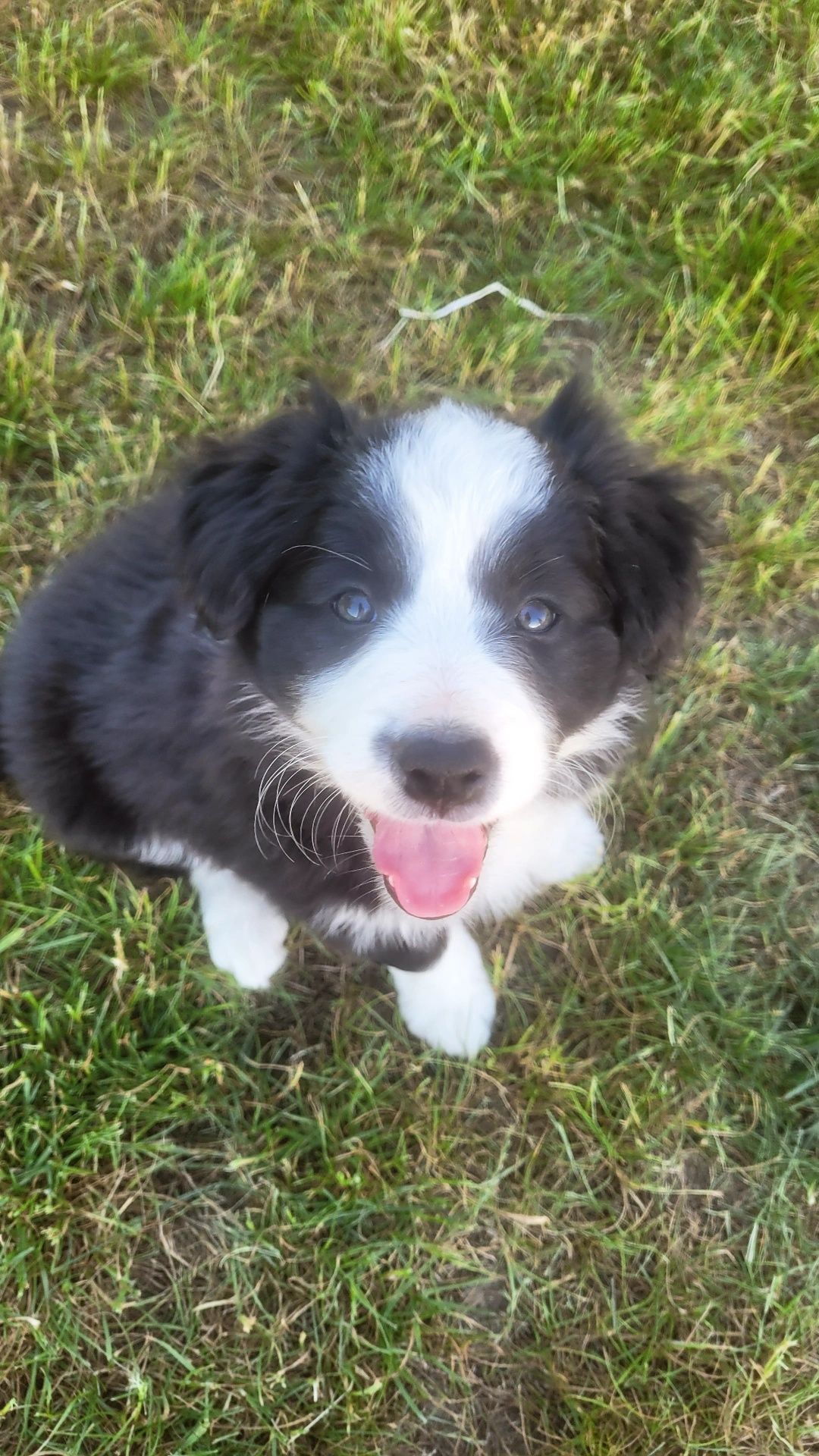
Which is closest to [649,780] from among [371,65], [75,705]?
[75,705]

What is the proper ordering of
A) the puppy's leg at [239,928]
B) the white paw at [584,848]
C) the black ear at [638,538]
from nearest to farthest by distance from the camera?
the black ear at [638,538]
the puppy's leg at [239,928]
the white paw at [584,848]

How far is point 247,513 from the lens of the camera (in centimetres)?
166

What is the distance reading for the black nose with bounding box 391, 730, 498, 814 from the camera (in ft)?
4.73

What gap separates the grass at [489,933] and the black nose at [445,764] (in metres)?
1.11

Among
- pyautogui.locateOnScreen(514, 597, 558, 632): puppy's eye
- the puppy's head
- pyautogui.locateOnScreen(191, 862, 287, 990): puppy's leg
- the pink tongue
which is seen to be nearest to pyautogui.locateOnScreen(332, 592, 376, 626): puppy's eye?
the puppy's head

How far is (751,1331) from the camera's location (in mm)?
2281

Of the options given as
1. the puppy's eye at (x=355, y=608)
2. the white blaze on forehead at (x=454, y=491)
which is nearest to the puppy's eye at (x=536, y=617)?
the white blaze on forehead at (x=454, y=491)

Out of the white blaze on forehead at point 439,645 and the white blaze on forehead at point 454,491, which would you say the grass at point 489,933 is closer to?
the white blaze on forehead at point 439,645

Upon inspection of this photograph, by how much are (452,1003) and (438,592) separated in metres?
1.15

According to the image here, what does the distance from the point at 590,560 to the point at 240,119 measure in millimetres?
2126

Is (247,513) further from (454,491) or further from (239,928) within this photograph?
(239,928)

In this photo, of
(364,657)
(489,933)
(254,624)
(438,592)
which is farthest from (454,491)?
(489,933)

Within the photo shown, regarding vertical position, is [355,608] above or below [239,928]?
above

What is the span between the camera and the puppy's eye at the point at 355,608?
5.36 ft
